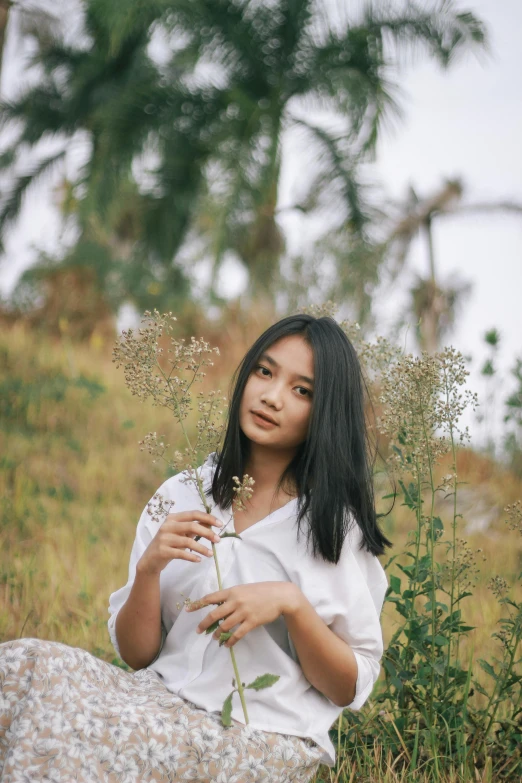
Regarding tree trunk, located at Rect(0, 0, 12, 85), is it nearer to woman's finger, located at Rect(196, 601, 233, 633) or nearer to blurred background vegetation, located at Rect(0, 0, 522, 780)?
blurred background vegetation, located at Rect(0, 0, 522, 780)

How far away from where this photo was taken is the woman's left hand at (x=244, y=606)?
1612 millimetres

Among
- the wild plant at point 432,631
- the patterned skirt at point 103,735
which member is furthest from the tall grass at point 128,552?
the patterned skirt at point 103,735

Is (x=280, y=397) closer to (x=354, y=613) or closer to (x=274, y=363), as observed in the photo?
(x=274, y=363)

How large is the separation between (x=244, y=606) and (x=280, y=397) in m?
0.55

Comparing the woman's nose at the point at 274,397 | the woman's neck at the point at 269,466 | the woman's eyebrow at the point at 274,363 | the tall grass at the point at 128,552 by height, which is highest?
the woman's eyebrow at the point at 274,363

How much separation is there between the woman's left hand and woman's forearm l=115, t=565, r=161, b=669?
202 mm

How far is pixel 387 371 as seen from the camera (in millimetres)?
2328

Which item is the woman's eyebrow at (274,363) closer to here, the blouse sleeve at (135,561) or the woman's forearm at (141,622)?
the blouse sleeve at (135,561)

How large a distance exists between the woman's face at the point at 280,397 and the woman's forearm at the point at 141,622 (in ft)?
1.45

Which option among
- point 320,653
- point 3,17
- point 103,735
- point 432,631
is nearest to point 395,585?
point 432,631

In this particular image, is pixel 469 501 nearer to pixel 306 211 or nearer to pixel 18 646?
pixel 18 646

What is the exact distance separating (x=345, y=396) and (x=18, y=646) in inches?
38.6

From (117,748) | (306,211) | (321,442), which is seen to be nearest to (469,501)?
(321,442)

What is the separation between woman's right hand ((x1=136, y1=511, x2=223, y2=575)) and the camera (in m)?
1.66
